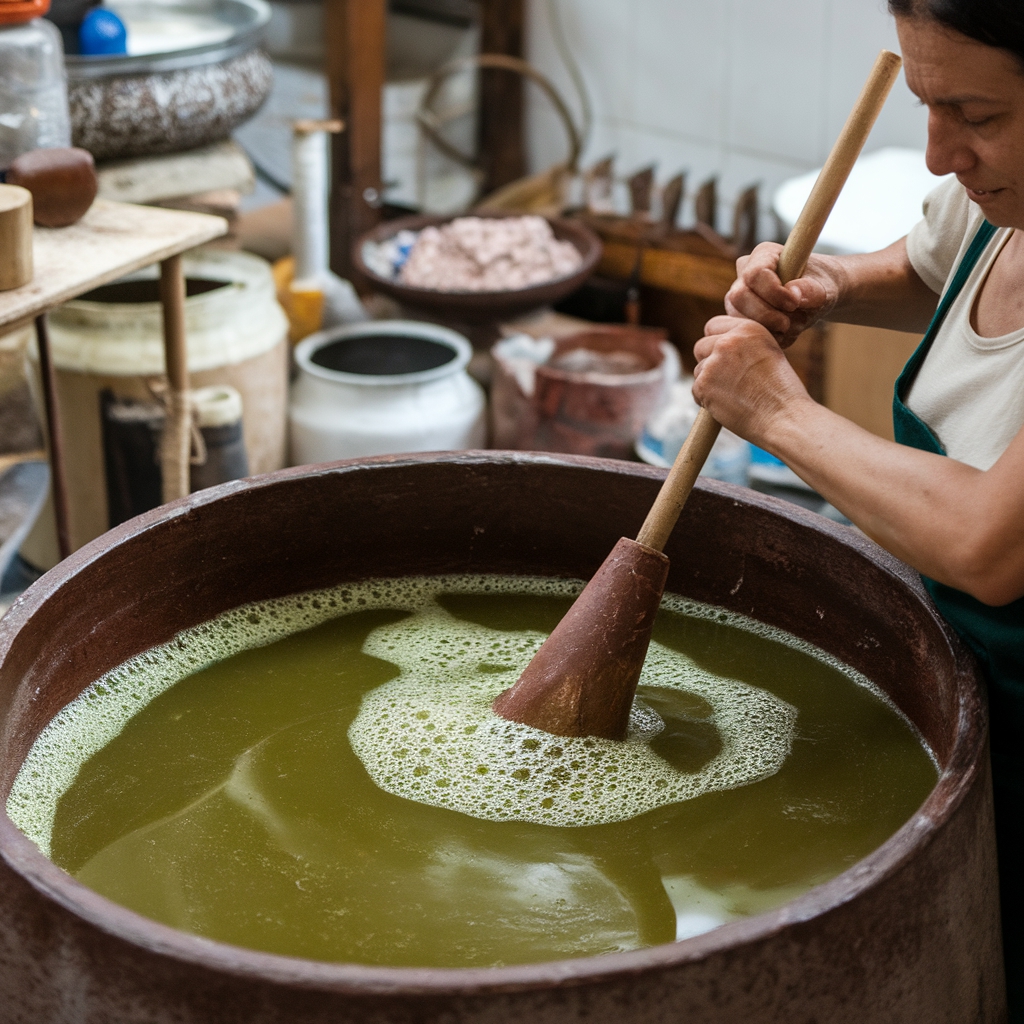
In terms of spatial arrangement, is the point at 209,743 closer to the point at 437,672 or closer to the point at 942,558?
the point at 437,672

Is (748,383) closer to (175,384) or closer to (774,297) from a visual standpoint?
(774,297)

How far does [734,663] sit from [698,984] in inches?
26.9

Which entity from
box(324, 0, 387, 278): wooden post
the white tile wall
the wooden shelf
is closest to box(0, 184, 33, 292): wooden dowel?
the wooden shelf

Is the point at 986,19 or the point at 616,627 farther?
the point at 616,627

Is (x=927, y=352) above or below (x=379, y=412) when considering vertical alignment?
above

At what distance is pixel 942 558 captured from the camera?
1.10 metres

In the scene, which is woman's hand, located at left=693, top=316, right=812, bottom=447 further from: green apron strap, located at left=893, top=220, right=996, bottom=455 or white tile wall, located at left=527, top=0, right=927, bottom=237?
white tile wall, located at left=527, top=0, right=927, bottom=237

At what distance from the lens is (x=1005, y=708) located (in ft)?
3.94

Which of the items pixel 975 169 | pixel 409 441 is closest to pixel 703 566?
pixel 975 169

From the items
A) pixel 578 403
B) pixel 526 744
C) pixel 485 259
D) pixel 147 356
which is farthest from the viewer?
pixel 485 259

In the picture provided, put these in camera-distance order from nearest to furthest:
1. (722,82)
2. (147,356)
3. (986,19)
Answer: (986,19) → (147,356) → (722,82)

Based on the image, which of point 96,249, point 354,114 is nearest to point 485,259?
point 354,114

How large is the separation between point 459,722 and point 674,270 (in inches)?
101

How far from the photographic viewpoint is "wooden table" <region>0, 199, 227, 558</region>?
72.2 inches
